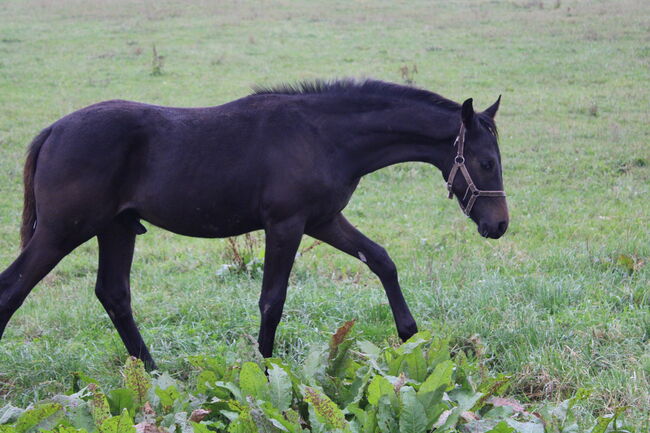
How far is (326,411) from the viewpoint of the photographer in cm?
344

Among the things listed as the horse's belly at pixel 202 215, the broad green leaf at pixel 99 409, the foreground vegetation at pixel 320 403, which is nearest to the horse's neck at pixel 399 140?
the horse's belly at pixel 202 215

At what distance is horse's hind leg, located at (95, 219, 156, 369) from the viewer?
5184 millimetres

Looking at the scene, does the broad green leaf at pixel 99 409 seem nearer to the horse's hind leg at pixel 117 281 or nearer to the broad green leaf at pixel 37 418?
the broad green leaf at pixel 37 418

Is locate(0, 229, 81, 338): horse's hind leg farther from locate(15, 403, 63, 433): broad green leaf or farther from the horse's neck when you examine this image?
the horse's neck

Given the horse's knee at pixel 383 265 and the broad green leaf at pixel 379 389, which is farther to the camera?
the horse's knee at pixel 383 265

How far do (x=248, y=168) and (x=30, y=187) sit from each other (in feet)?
4.95

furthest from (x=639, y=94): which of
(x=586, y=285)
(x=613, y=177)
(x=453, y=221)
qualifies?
(x=586, y=285)

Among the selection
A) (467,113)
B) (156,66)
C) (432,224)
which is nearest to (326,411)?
(467,113)

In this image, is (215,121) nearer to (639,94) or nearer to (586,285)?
(586,285)

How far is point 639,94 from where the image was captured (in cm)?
1452

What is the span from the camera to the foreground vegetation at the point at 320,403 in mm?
3420

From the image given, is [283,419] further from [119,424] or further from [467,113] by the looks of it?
[467,113]

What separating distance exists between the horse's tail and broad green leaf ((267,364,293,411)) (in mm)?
2302

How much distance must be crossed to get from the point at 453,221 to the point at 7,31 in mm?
20137
